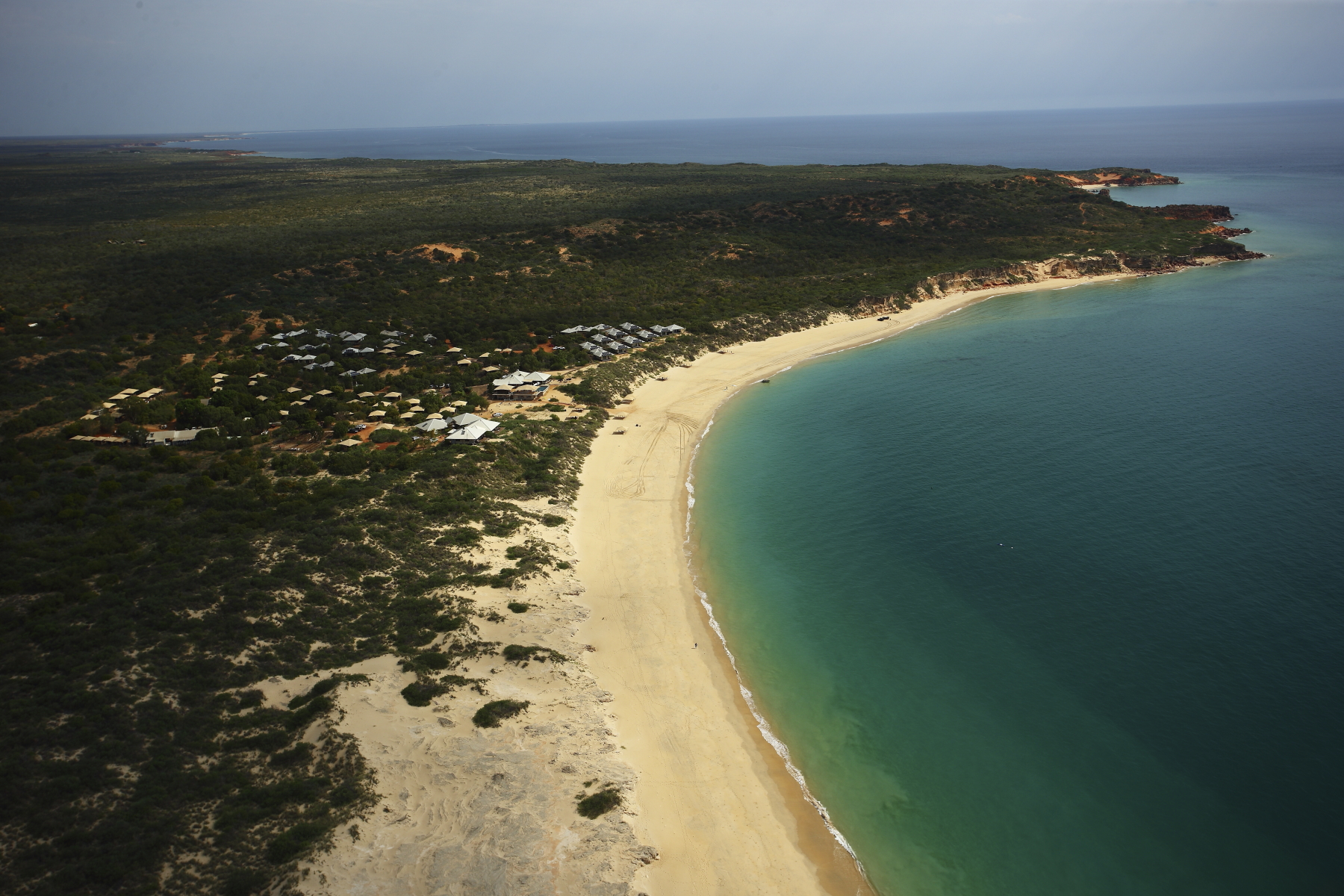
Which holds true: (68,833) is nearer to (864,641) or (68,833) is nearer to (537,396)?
(864,641)

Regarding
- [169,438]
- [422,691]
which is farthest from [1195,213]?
[169,438]

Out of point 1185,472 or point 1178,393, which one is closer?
point 1185,472

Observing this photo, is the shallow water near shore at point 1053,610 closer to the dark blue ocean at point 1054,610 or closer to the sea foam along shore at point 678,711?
the dark blue ocean at point 1054,610

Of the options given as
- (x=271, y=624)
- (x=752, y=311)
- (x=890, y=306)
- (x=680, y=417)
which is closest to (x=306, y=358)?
(x=680, y=417)

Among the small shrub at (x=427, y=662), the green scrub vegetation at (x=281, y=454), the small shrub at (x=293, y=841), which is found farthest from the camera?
the small shrub at (x=427, y=662)

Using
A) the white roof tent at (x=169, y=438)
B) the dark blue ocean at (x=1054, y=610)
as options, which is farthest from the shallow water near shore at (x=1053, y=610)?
the white roof tent at (x=169, y=438)

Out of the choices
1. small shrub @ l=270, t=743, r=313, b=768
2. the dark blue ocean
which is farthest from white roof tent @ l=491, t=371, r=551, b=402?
small shrub @ l=270, t=743, r=313, b=768

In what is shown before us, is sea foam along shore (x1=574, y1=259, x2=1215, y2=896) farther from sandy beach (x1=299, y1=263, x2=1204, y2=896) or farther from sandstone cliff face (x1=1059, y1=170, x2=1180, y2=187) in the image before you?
sandstone cliff face (x1=1059, y1=170, x2=1180, y2=187)
